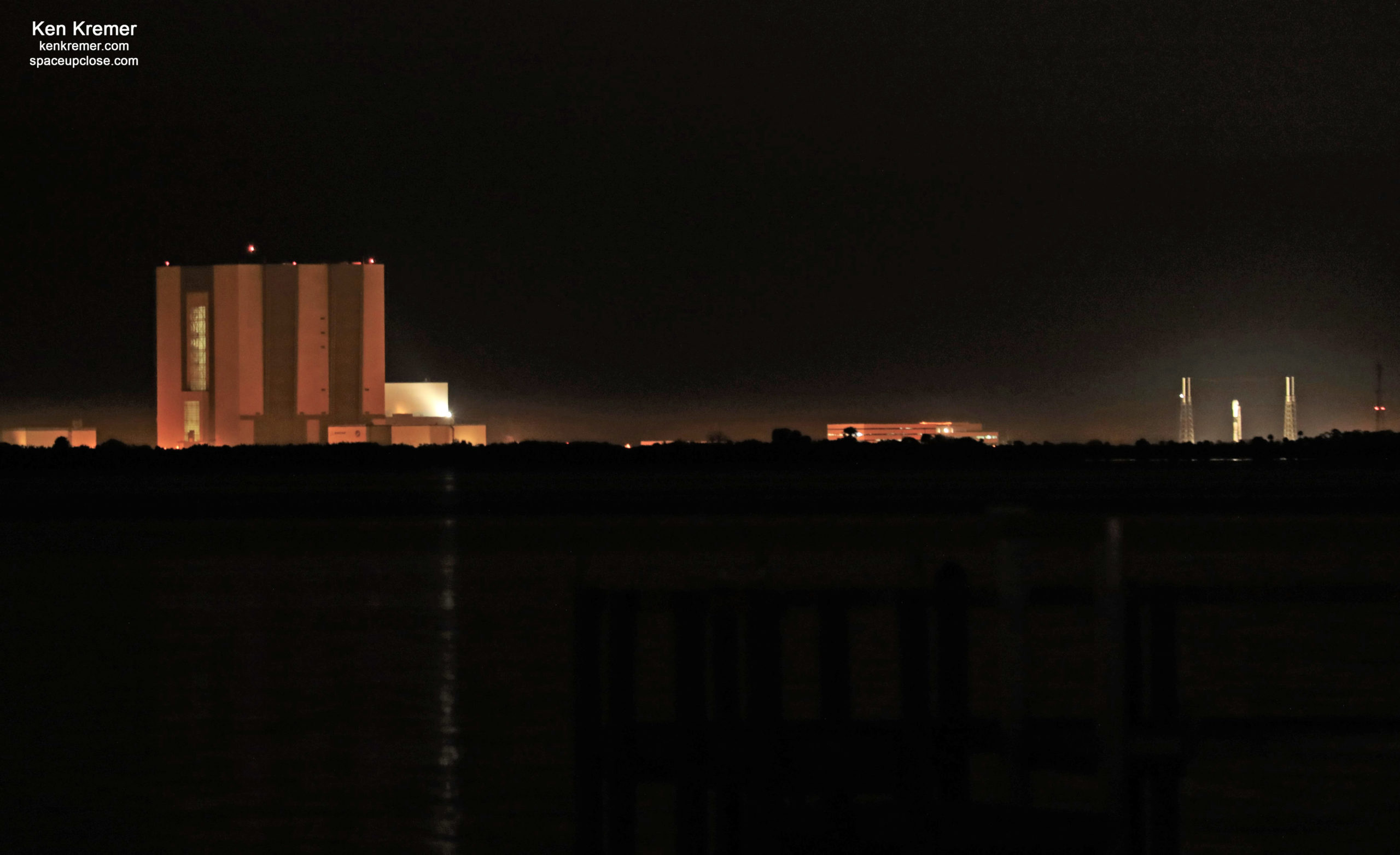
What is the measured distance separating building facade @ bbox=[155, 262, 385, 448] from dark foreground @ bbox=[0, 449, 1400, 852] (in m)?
78.8

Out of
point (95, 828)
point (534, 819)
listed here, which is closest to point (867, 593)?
point (534, 819)

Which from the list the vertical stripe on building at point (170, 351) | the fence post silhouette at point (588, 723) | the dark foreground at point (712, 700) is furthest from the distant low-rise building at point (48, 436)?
the fence post silhouette at point (588, 723)

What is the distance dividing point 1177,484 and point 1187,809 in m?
64.5

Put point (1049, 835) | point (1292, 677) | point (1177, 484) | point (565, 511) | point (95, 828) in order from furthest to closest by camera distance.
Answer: point (1177, 484)
point (565, 511)
point (1292, 677)
point (95, 828)
point (1049, 835)

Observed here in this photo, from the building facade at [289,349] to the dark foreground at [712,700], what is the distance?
258 feet

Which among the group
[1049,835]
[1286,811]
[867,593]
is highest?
[867,593]

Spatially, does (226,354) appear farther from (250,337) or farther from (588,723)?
(588,723)

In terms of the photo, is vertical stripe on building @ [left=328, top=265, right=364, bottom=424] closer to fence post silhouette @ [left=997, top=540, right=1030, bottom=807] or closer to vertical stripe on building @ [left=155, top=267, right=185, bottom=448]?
vertical stripe on building @ [left=155, top=267, right=185, bottom=448]

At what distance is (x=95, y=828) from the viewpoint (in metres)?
8.70

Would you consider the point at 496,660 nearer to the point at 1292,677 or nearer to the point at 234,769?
the point at 234,769

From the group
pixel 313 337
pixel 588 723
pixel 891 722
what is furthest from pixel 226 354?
pixel 891 722

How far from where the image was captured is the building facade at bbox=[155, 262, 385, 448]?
10775 cm

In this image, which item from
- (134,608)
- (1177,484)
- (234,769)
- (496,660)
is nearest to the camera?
(234,769)

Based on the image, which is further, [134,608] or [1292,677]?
[134,608]
